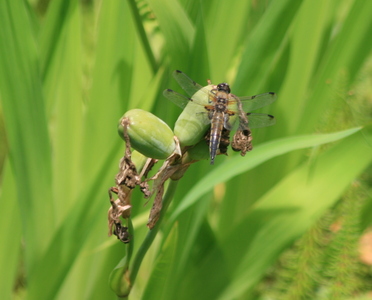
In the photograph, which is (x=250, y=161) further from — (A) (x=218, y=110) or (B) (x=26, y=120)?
(B) (x=26, y=120)

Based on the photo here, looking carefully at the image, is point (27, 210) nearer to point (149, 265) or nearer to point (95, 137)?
point (95, 137)

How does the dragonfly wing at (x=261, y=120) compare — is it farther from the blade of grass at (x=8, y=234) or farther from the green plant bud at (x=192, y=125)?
Result: the blade of grass at (x=8, y=234)

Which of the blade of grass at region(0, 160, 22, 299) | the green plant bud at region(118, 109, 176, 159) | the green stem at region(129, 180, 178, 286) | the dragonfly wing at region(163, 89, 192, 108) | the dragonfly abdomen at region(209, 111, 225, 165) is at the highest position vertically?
the green plant bud at region(118, 109, 176, 159)

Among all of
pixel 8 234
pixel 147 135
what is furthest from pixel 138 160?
pixel 8 234

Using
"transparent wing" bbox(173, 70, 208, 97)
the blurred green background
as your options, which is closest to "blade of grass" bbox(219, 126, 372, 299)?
the blurred green background

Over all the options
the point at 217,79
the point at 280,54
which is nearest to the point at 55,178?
the point at 217,79

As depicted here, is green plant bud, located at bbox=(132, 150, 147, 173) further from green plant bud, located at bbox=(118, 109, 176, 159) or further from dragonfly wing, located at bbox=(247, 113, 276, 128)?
dragonfly wing, located at bbox=(247, 113, 276, 128)
